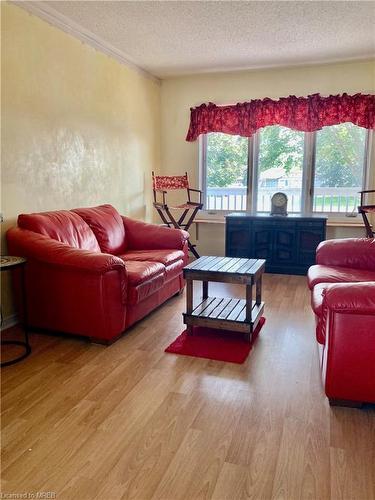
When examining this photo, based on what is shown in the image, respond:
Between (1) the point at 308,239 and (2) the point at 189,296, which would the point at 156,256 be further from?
(1) the point at 308,239

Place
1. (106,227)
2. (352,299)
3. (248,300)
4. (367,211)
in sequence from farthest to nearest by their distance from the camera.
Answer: (367,211), (106,227), (248,300), (352,299)

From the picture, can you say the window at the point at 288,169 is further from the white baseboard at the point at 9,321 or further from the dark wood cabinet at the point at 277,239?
the white baseboard at the point at 9,321

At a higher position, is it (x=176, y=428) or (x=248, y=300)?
(x=248, y=300)

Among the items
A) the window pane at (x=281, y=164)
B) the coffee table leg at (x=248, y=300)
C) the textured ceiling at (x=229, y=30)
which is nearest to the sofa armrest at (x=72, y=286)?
the coffee table leg at (x=248, y=300)

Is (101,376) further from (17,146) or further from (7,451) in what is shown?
(17,146)

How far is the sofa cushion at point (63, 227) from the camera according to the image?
2.99 meters

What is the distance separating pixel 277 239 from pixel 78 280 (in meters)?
2.93

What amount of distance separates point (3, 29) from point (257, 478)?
3.29 metres

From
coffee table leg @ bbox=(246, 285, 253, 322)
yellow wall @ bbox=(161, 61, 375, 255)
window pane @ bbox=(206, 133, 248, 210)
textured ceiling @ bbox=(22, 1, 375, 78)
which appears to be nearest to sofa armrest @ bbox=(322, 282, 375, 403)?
coffee table leg @ bbox=(246, 285, 253, 322)

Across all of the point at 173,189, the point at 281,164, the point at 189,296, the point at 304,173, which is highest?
the point at 281,164

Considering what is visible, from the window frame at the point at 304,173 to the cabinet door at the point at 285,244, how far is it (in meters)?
0.53

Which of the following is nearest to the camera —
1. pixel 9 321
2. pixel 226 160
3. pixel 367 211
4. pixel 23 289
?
pixel 23 289

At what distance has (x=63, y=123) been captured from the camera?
357cm

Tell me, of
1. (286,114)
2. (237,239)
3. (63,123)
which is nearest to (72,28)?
(63,123)
